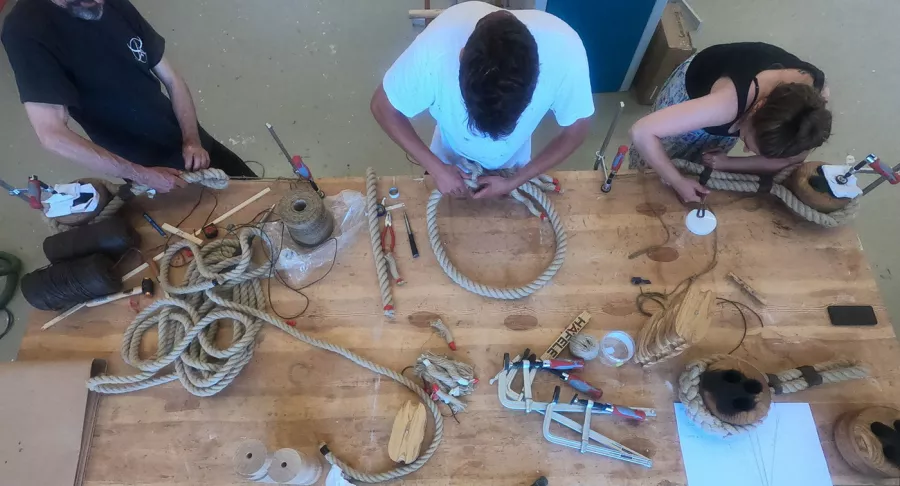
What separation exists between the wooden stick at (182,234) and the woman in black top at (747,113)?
1373 millimetres

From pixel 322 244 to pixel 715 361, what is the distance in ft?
3.72

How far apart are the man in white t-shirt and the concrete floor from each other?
121cm

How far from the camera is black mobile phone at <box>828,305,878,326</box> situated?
134 centimetres

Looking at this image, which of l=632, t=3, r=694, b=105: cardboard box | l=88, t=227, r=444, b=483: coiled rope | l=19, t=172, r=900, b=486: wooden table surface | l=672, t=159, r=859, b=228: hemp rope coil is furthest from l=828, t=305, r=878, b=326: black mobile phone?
l=632, t=3, r=694, b=105: cardboard box

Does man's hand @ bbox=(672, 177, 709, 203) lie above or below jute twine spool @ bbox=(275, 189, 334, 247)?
above

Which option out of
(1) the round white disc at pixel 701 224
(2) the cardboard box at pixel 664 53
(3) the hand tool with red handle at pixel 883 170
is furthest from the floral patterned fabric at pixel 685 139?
(2) the cardboard box at pixel 664 53

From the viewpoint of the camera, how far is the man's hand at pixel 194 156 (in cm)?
165

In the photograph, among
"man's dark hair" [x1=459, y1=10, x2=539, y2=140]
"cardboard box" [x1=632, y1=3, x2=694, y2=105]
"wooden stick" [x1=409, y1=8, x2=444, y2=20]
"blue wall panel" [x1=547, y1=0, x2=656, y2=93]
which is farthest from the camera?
"wooden stick" [x1=409, y1=8, x2=444, y2=20]

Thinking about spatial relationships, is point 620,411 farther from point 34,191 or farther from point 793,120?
point 34,191

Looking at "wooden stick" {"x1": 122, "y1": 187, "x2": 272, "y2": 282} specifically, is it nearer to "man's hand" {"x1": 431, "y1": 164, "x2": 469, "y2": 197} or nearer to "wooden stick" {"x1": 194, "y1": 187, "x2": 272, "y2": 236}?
"wooden stick" {"x1": 194, "y1": 187, "x2": 272, "y2": 236}

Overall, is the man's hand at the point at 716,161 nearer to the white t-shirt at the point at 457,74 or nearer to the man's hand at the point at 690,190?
the man's hand at the point at 690,190

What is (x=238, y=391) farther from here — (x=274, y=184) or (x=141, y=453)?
(x=274, y=184)

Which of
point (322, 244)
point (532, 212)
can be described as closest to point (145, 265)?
point (322, 244)

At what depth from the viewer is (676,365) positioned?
1320 mm
